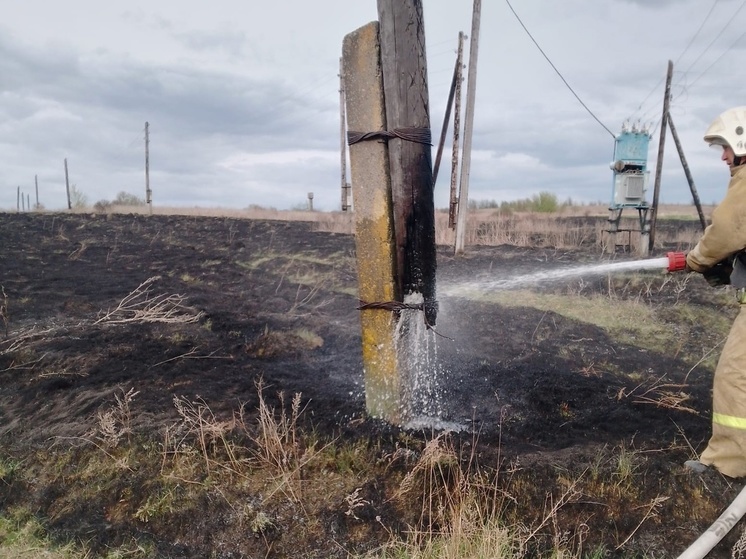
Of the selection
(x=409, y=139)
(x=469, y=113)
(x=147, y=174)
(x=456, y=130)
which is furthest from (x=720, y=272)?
(x=147, y=174)

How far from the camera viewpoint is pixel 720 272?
368cm

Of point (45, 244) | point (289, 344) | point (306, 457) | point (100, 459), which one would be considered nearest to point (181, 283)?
point (289, 344)

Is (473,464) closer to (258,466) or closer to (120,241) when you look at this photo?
(258,466)

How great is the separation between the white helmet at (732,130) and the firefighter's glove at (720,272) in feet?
2.43

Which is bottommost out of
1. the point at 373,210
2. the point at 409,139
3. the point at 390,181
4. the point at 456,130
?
the point at 373,210

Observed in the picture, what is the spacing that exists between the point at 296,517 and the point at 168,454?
984mm

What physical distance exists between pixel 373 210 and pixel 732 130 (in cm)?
219

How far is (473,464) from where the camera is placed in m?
3.17

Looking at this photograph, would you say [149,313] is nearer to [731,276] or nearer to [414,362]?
[414,362]

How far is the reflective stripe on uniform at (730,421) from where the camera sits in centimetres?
327

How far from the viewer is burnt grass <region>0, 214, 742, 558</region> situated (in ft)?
9.27

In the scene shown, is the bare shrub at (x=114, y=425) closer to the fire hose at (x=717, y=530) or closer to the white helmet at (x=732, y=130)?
the fire hose at (x=717, y=530)

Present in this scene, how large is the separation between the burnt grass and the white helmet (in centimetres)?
191

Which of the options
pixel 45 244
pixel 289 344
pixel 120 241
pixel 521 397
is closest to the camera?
pixel 521 397
